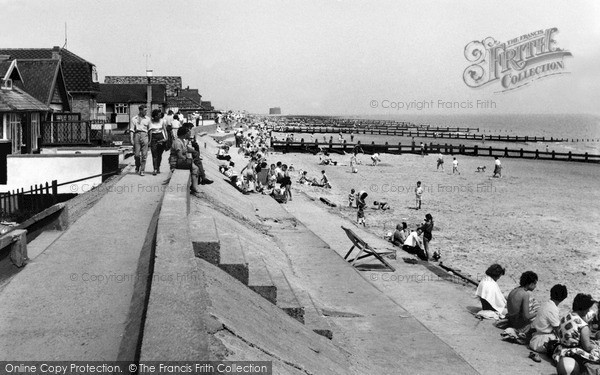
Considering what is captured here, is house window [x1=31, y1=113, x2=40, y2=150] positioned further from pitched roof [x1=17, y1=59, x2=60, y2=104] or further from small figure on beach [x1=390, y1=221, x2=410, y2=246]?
small figure on beach [x1=390, y1=221, x2=410, y2=246]

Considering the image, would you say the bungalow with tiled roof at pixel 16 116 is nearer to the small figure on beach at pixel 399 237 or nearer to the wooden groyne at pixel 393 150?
the small figure on beach at pixel 399 237

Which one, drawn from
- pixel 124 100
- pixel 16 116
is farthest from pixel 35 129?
pixel 124 100

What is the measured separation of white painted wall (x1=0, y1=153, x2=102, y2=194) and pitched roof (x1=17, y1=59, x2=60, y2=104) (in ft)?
39.4

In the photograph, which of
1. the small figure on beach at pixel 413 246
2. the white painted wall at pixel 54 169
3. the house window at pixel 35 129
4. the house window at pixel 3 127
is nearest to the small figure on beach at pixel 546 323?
the small figure on beach at pixel 413 246

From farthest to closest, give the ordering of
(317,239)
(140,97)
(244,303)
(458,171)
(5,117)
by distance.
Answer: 1. (140,97)
2. (458,171)
3. (5,117)
4. (317,239)
5. (244,303)

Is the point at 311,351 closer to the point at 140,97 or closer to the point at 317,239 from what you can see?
the point at 317,239

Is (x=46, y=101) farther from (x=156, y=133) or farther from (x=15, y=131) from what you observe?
(x=156, y=133)

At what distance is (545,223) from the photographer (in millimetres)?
24984

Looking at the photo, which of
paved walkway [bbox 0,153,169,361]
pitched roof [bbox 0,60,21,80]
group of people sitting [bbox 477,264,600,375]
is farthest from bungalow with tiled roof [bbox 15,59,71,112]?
group of people sitting [bbox 477,264,600,375]

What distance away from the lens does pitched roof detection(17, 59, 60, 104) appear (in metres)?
28.2

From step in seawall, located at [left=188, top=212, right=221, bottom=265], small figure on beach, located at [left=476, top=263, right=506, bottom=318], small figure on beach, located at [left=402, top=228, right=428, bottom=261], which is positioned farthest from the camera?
small figure on beach, located at [left=402, top=228, right=428, bottom=261]

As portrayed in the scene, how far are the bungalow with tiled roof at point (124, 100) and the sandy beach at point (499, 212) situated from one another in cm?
1050

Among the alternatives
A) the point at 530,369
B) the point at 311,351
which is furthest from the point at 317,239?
the point at 311,351

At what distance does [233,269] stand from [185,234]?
0.77 meters
